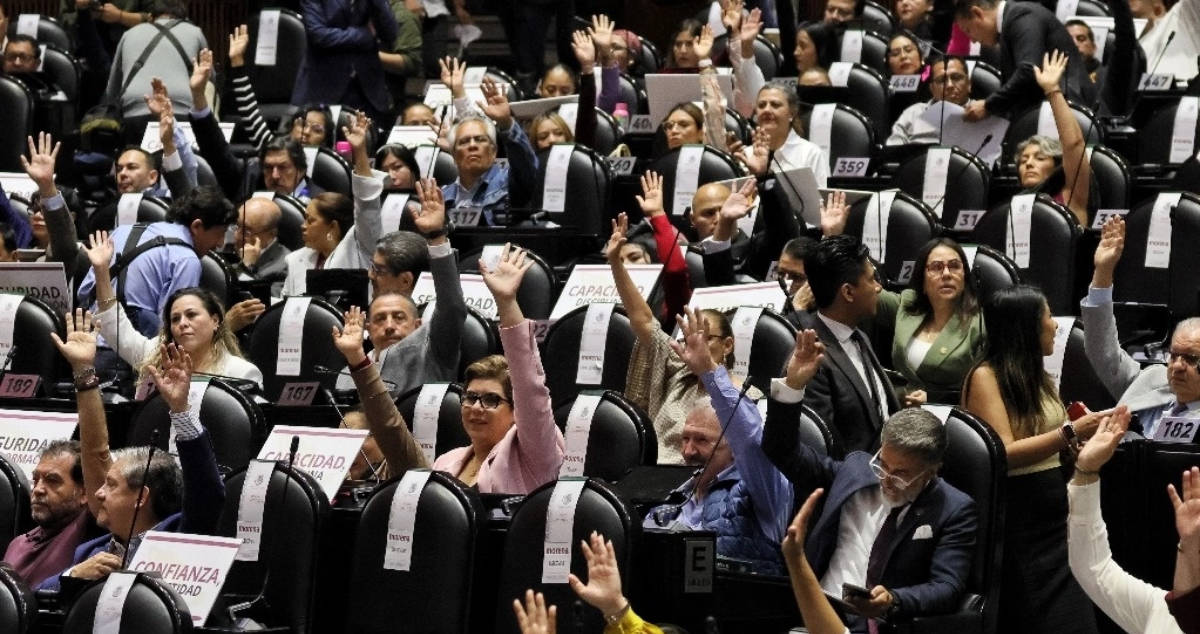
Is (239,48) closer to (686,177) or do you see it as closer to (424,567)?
(686,177)

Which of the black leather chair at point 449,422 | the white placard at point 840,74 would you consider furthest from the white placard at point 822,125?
the black leather chair at point 449,422

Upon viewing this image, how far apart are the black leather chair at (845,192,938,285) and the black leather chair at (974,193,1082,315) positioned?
356 mm

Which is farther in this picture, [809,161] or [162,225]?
[809,161]

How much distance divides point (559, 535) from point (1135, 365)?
200 cm

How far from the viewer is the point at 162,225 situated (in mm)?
8305

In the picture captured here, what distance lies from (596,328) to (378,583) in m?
1.58

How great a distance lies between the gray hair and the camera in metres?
5.11

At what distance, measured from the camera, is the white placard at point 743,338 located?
21.5 ft

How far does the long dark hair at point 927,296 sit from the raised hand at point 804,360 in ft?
4.56

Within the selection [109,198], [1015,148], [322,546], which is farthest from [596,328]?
[109,198]

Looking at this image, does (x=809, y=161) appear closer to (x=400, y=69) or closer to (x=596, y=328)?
(x=596, y=328)

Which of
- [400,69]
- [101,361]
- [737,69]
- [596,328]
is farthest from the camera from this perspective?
[400,69]

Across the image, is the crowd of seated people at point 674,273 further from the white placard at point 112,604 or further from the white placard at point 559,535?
the white placard at point 112,604

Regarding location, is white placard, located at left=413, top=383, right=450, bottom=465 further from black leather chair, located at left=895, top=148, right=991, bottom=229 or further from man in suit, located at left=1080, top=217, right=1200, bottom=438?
black leather chair, located at left=895, top=148, right=991, bottom=229
